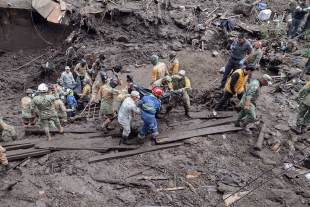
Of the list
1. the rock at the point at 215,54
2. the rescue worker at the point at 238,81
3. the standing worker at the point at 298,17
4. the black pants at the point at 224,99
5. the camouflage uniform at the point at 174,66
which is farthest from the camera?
the rock at the point at 215,54

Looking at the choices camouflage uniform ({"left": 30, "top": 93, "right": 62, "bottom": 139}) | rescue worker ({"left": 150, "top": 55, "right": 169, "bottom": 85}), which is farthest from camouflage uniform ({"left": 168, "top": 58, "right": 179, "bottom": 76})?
camouflage uniform ({"left": 30, "top": 93, "right": 62, "bottom": 139})

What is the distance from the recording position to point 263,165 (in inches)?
255

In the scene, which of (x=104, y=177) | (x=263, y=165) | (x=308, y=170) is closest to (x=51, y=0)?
(x=104, y=177)

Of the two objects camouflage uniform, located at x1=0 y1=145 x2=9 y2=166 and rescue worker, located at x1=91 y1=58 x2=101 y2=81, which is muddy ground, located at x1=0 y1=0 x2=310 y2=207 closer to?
camouflage uniform, located at x1=0 y1=145 x2=9 y2=166

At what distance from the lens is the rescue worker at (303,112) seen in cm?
690

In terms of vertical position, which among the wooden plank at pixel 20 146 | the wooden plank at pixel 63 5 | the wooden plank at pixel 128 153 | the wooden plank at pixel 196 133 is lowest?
the wooden plank at pixel 20 146

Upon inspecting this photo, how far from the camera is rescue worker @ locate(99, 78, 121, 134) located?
7219mm

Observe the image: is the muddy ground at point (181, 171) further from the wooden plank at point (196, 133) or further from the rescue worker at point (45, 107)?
the rescue worker at point (45, 107)

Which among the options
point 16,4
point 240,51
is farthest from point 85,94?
point 16,4

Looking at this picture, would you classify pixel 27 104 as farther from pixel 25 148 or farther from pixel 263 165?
pixel 263 165

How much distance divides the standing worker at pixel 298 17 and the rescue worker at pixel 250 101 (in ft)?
24.2

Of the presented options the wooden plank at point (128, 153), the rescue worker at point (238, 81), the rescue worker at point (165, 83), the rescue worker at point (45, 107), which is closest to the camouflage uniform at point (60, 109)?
the rescue worker at point (45, 107)

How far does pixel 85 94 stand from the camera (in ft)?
29.9

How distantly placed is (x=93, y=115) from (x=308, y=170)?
21.6ft
